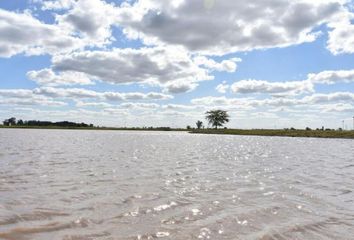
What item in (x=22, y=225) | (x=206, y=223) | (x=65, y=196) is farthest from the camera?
(x=65, y=196)

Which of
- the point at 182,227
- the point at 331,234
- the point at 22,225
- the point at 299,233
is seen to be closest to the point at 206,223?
the point at 182,227

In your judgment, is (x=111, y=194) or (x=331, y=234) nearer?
(x=331, y=234)

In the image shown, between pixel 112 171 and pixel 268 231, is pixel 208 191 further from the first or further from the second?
pixel 112 171

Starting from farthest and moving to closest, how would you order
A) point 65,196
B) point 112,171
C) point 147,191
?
point 112,171, point 147,191, point 65,196

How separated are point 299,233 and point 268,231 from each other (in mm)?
865

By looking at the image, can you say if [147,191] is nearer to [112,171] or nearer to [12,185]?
[12,185]

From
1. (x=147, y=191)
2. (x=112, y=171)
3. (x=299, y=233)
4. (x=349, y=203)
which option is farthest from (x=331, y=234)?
(x=112, y=171)

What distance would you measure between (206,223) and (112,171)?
45.1 feet

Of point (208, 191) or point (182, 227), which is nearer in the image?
point (182, 227)

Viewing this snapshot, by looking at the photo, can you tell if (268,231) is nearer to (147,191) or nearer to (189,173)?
(147,191)

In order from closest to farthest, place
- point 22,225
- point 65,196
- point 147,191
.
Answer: point 22,225 < point 65,196 < point 147,191

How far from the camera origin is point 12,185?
17.8 m

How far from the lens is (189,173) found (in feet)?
79.9

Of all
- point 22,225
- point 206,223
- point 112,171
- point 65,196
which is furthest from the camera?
point 112,171
